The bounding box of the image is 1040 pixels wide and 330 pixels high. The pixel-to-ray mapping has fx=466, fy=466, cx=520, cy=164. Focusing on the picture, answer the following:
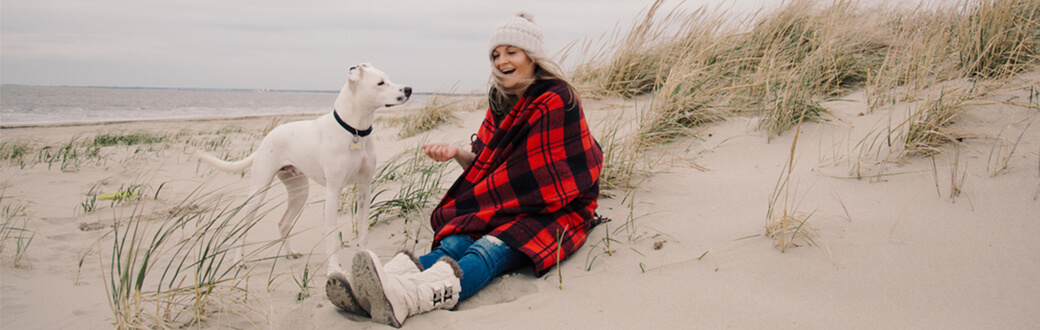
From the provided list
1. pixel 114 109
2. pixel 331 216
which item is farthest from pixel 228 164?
pixel 114 109

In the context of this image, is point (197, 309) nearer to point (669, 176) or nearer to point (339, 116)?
point (339, 116)

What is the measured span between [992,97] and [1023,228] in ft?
4.91

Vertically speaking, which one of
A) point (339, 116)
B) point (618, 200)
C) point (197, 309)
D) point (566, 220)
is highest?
point (339, 116)

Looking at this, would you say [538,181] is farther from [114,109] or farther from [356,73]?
[114,109]

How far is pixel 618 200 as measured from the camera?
3078 millimetres

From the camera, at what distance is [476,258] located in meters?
2.02

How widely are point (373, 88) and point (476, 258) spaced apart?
0.93 metres

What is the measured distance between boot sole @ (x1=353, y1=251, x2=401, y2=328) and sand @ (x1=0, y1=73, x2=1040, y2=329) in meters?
0.06

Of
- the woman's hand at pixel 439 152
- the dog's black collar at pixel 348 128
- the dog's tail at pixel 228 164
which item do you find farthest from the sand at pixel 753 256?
the woman's hand at pixel 439 152

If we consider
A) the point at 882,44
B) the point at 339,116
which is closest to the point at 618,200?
the point at 339,116

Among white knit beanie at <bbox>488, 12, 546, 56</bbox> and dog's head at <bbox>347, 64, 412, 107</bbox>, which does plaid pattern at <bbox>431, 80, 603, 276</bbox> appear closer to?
white knit beanie at <bbox>488, 12, 546, 56</bbox>

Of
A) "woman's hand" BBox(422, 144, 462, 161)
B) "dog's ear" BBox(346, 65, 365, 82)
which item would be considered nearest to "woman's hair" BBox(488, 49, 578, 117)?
"woman's hand" BBox(422, 144, 462, 161)

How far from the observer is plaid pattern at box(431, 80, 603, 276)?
2.29 meters

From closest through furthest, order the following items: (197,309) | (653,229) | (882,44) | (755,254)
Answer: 1. (197,309)
2. (755,254)
3. (653,229)
4. (882,44)
